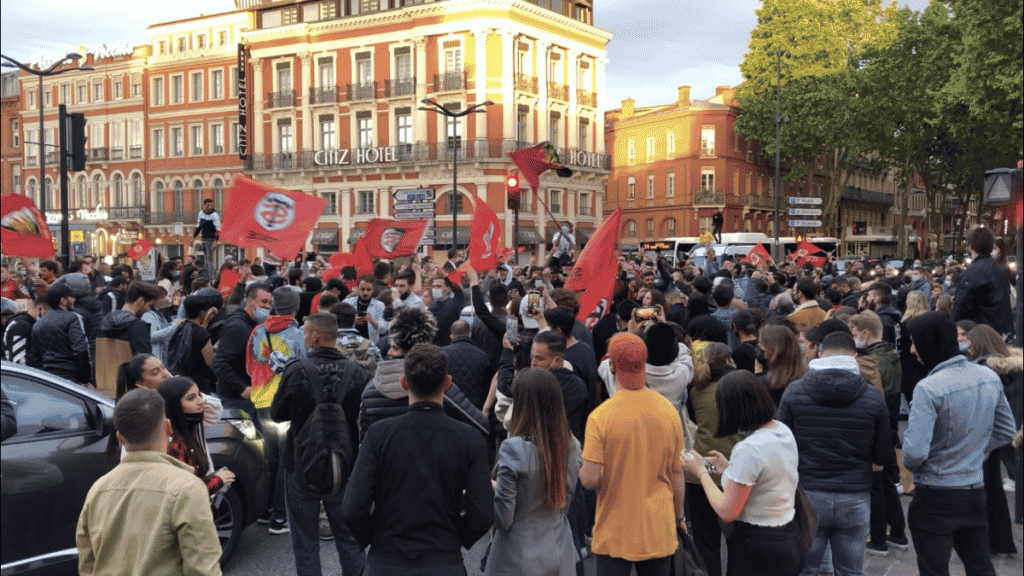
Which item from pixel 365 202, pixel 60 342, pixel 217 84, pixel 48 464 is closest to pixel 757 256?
pixel 60 342

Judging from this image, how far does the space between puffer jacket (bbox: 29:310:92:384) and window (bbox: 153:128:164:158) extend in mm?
49171

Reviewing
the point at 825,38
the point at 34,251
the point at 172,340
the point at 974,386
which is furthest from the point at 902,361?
the point at 825,38

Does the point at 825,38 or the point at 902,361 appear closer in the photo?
the point at 902,361

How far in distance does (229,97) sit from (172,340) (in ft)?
151

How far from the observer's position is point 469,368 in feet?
19.9

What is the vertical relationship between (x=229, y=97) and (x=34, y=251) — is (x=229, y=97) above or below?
above

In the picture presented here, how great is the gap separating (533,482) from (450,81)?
1617 inches

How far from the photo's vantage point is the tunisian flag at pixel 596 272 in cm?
834

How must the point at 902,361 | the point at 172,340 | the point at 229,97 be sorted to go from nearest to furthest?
the point at 172,340, the point at 902,361, the point at 229,97

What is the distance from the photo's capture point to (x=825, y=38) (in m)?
42.9

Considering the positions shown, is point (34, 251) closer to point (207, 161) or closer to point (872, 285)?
point (872, 285)

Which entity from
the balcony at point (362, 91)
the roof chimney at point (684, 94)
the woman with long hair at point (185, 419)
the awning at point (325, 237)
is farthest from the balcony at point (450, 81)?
the woman with long hair at point (185, 419)

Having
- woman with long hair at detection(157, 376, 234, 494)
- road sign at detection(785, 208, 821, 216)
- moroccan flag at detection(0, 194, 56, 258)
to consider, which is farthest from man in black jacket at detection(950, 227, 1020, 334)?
road sign at detection(785, 208, 821, 216)

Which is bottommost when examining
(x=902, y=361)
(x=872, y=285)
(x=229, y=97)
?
(x=902, y=361)
